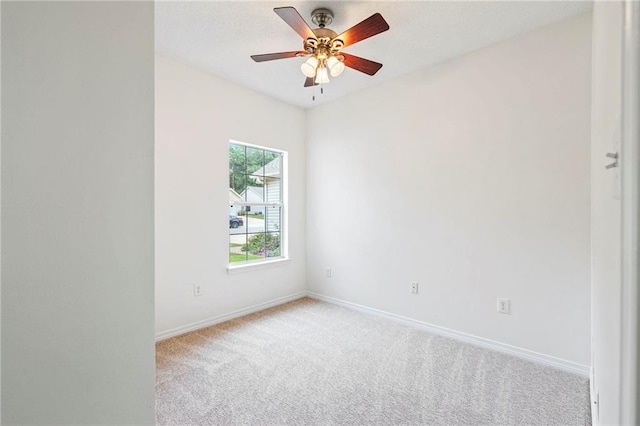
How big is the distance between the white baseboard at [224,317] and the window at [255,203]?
56cm

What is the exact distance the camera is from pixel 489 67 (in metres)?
2.64

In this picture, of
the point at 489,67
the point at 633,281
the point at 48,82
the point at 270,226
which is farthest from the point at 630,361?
the point at 270,226

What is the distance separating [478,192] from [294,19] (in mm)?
2091

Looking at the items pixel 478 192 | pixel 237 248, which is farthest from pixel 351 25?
pixel 237 248

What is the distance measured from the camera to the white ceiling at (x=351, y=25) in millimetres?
2131

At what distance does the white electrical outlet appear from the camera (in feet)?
8.45

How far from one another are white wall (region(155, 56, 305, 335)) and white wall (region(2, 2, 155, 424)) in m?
2.10

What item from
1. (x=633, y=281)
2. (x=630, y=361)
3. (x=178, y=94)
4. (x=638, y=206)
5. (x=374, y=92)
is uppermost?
(x=374, y=92)

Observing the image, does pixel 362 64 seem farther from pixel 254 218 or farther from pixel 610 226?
pixel 254 218

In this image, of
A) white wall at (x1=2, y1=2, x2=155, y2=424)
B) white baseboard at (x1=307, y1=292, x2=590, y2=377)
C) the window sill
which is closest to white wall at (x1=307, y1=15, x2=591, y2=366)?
white baseboard at (x1=307, y1=292, x2=590, y2=377)

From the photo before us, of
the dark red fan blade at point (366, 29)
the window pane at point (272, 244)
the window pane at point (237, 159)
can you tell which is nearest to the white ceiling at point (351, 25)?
the dark red fan blade at point (366, 29)

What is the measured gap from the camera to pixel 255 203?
12.3 ft

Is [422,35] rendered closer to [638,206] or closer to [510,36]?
[510,36]

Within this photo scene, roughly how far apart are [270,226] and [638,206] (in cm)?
365
